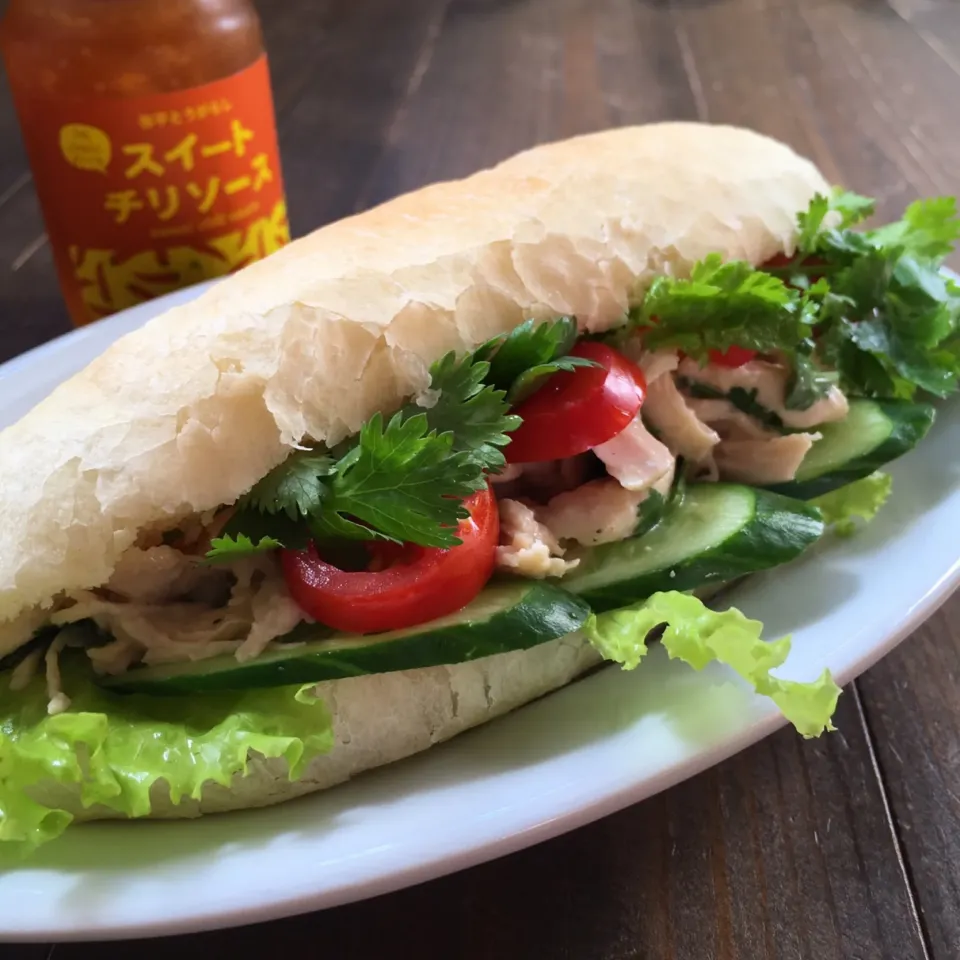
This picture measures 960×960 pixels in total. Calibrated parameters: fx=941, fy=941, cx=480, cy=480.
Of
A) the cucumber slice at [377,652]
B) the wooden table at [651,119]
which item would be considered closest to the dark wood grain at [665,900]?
the wooden table at [651,119]

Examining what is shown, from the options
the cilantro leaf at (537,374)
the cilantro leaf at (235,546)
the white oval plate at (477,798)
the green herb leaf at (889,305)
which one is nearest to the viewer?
the white oval plate at (477,798)

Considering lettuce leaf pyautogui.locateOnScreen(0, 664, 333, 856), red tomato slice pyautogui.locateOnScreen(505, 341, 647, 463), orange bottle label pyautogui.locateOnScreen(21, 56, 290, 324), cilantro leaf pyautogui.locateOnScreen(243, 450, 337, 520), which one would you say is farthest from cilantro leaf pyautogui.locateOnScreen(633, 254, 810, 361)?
orange bottle label pyautogui.locateOnScreen(21, 56, 290, 324)

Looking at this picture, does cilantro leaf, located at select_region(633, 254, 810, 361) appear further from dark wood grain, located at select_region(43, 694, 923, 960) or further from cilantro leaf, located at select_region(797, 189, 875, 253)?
dark wood grain, located at select_region(43, 694, 923, 960)

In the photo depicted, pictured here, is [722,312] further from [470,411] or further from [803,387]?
[470,411]

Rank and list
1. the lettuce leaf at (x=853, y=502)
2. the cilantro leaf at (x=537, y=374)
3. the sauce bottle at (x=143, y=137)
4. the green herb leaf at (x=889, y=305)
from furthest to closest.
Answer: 1. the sauce bottle at (x=143, y=137)
2. the green herb leaf at (x=889, y=305)
3. the lettuce leaf at (x=853, y=502)
4. the cilantro leaf at (x=537, y=374)

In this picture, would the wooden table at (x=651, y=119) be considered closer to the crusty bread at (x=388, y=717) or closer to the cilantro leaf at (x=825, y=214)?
the crusty bread at (x=388, y=717)

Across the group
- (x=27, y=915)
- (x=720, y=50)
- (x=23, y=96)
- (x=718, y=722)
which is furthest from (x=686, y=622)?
(x=720, y=50)

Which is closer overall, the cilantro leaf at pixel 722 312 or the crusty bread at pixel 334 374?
the crusty bread at pixel 334 374

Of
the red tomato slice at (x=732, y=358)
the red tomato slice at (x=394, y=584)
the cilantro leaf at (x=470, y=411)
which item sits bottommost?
the red tomato slice at (x=732, y=358)
